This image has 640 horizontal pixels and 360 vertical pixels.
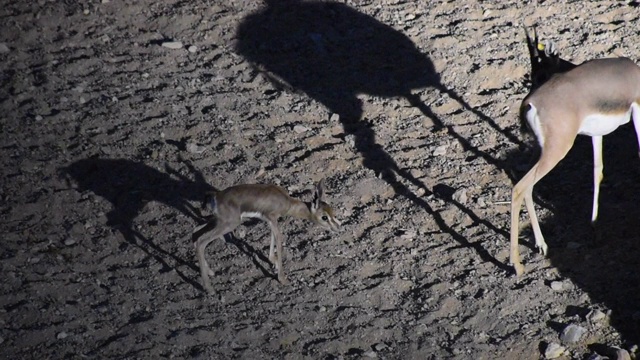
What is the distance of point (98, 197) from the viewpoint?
945 centimetres

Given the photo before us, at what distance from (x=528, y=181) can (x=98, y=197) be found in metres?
3.63

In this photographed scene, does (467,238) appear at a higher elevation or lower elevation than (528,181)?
lower

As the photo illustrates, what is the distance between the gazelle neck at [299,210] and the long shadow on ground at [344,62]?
114 centimetres

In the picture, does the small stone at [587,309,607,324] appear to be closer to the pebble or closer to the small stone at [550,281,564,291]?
the small stone at [550,281,564,291]

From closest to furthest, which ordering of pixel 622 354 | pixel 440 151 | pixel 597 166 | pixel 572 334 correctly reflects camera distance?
1. pixel 622 354
2. pixel 572 334
3. pixel 597 166
4. pixel 440 151

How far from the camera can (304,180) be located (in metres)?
9.47

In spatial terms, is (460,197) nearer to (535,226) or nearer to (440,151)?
(440,151)

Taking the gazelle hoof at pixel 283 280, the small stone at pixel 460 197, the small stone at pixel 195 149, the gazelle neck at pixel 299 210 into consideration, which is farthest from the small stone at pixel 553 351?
the small stone at pixel 195 149

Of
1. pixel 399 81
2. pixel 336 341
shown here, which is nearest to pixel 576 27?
pixel 399 81

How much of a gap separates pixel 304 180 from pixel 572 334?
9.41 feet

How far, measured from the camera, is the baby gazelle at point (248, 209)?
810 centimetres

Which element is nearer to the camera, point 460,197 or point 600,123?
point 600,123

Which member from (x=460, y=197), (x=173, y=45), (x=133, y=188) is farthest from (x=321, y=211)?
(x=173, y=45)

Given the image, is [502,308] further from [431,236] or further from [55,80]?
[55,80]
